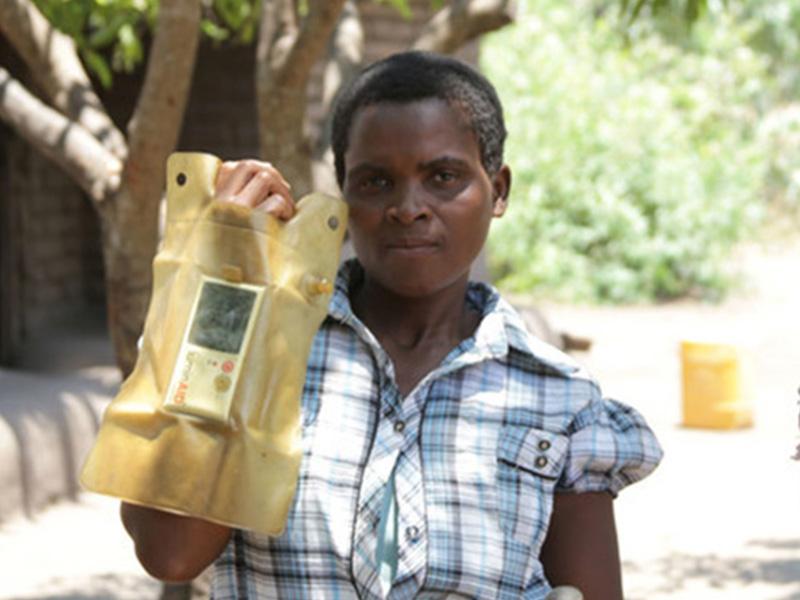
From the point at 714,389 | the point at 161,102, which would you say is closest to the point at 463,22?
the point at 161,102

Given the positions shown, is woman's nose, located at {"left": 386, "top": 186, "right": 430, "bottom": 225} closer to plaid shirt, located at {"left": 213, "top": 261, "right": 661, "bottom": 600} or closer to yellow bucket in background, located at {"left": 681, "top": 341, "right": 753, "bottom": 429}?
plaid shirt, located at {"left": 213, "top": 261, "right": 661, "bottom": 600}

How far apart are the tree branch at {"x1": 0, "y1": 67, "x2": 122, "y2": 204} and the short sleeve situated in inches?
82.3

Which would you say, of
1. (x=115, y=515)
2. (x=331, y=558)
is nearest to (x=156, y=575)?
(x=331, y=558)

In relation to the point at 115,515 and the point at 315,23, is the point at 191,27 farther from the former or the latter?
the point at 115,515

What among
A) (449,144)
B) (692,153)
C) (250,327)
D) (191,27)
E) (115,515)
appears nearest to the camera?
(250,327)

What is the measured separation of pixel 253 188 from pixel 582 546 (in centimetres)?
61

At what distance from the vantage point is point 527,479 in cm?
179

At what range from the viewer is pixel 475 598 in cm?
175

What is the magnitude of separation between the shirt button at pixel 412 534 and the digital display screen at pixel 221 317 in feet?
1.13

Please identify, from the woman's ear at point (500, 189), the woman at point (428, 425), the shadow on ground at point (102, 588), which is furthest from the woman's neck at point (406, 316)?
the shadow on ground at point (102, 588)

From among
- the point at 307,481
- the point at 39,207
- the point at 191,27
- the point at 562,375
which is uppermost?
the point at 39,207

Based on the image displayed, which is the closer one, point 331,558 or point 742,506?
point 331,558

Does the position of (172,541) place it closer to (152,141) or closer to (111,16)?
(152,141)

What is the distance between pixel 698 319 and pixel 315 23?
10191 mm
